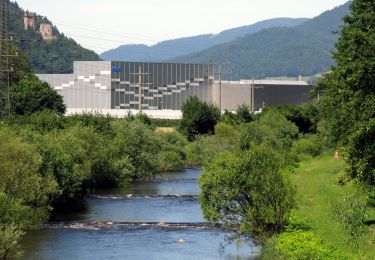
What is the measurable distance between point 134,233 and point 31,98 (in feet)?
275

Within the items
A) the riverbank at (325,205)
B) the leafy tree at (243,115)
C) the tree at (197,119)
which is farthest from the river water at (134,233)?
the leafy tree at (243,115)

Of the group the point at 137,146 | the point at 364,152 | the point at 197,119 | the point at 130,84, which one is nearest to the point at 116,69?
the point at 130,84

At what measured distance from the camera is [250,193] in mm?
48719

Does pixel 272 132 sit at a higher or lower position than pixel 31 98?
lower

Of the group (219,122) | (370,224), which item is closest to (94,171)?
(370,224)

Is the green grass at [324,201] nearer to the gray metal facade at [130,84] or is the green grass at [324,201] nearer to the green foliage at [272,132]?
the green foliage at [272,132]

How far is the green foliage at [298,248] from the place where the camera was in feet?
131

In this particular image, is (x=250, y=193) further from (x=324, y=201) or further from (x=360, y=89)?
(x=324, y=201)

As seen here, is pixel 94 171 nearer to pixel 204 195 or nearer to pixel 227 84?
pixel 204 195

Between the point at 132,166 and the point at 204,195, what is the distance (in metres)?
44.7

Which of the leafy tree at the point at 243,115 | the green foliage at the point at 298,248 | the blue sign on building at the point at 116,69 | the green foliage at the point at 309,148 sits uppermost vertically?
the blue sign on building at the point at 116,69

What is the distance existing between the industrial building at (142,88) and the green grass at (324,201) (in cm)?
8600

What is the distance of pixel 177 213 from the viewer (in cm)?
6881

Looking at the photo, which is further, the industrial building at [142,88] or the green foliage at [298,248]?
the industrial building at [142,88]
